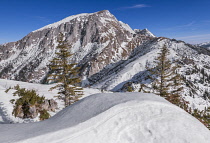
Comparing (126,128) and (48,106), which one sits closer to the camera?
(126,128)

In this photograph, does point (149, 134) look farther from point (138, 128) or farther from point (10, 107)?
point (10, 107)

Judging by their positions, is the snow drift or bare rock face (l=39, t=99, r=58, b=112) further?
bare rock face (l=39, t=99, r=58, b=112)

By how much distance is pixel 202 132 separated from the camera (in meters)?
3.82

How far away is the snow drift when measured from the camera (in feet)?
11.4

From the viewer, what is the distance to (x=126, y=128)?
384 centimetres

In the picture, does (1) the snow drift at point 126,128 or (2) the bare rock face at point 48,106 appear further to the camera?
(2) the bare rock face at point 48,106

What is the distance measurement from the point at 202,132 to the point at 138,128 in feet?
5.88

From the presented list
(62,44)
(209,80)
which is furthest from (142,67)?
(62,44)

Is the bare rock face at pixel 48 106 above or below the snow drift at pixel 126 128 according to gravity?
below

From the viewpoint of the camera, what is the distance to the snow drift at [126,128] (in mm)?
3479

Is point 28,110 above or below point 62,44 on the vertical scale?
below

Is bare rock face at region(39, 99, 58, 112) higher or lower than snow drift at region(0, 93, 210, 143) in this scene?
lower

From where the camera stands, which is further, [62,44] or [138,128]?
[62,44]

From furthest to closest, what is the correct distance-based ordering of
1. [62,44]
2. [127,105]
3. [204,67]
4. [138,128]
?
[204,67], [62,44], [127,105], [138,128]
